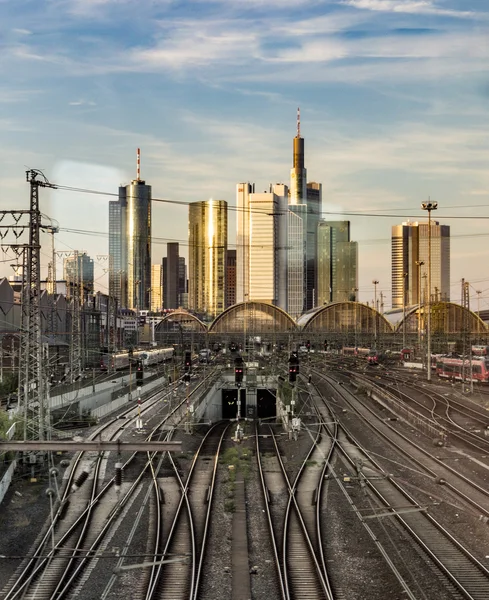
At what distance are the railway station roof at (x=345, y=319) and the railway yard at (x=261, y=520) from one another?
337 feet

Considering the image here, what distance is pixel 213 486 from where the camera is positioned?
2273cm

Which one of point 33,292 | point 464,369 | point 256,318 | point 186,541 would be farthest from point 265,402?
point 256,318

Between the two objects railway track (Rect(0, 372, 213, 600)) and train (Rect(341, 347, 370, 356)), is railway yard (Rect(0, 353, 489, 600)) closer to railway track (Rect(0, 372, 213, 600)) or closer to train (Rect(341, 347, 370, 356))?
railway track (Rect(0, 372, 213, 600))

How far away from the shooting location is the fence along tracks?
14008 mm

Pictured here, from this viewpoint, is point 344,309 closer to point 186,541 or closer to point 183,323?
point 183,323

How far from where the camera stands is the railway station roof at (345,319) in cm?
13675

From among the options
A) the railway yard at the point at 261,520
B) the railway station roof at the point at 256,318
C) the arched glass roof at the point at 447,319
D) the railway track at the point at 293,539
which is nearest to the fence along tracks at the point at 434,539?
the railway yard at the point at 261,520

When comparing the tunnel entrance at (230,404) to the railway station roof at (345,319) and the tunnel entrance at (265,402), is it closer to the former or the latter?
the tunnel entrance at (265,402)

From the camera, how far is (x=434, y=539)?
16.7 meters

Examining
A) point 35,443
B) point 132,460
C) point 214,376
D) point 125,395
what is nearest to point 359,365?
point 214,376

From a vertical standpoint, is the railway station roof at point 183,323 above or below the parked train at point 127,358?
above

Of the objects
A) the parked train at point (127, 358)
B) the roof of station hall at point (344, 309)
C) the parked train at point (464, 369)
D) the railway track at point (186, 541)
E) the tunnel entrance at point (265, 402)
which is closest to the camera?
the railway track at point (186, 541)

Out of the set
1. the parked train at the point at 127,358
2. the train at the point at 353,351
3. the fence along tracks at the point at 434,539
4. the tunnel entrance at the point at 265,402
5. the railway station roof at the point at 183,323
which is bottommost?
the tunnel entrance at the point at 265,402

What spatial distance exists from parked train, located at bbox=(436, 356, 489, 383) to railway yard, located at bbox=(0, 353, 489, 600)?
21.9 m
